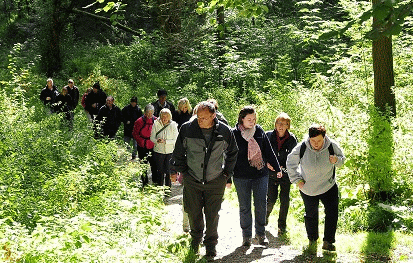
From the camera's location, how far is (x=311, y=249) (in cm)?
745

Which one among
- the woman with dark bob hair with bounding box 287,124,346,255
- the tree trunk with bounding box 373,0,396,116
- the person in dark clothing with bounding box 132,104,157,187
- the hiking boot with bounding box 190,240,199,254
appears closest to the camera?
the woman with dark bob hair with bounding box 287,124,346,255

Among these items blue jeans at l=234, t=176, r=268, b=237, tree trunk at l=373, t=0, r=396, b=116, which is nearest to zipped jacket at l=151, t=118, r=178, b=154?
blue jeans at l=234, t=176, r=268, b=237

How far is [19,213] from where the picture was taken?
7172 millimetres

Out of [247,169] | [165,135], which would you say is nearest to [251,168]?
[247,169]

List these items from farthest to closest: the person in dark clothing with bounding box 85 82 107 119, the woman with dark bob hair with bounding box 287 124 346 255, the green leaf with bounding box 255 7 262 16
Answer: the person in dark clothing with bounding box 85 82 107 119, the green leaf with bounding box 255 7 262 16, the woman with dark bob hair with bounding box 287 124 346 255

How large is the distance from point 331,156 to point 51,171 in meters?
5.25

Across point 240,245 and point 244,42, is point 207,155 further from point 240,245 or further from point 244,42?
point 244,42

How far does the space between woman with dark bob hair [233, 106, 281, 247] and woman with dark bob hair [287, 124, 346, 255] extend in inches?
24.7

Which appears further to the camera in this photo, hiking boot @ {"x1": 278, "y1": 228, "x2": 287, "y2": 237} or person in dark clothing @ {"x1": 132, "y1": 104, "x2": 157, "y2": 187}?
person in dark clothing @ {"x1": 132, "y1": 104, "x2": 157, "y2": 187}

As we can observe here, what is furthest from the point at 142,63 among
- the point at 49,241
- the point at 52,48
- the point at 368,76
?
the point at 49,241

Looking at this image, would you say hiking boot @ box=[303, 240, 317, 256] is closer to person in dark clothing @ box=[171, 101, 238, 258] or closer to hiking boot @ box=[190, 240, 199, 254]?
person in dark clothing @ box=[171, 101, 238, 258]

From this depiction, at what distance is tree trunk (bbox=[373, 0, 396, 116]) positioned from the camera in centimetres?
1034

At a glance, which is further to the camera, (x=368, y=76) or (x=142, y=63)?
(x=142, y=63)

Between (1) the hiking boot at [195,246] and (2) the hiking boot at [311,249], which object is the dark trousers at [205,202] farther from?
(2) the hiking boot at [311,249]
